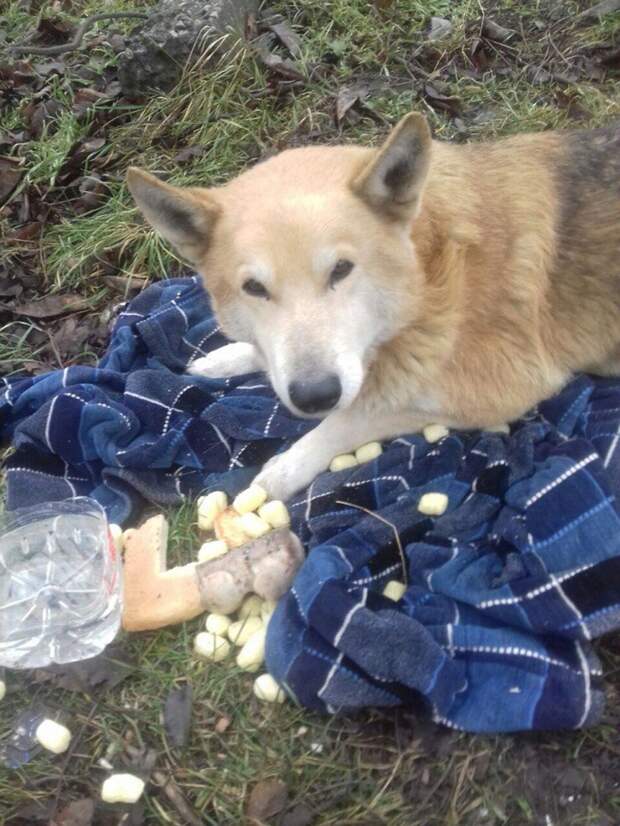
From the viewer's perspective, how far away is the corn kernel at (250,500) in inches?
115

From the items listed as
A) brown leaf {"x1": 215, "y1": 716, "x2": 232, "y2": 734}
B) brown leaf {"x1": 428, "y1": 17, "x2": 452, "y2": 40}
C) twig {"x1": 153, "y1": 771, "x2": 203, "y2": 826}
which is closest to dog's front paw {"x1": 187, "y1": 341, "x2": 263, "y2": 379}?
brown leaf {"x1": 215, "y1": 716, "x2": 232, "y2": 734}

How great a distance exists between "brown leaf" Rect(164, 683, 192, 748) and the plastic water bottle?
316 millimetres

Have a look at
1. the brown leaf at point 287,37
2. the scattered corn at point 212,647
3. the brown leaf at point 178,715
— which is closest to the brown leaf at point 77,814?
the brown leaf at point 178,715

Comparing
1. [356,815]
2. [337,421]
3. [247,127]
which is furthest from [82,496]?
[247,127]

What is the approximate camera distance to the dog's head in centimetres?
241

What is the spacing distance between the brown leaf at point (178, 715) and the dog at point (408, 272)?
0.85 metres

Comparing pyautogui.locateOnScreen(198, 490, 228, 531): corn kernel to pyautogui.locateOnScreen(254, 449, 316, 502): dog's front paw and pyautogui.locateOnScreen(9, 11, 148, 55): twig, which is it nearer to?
pyautogui.locateOnScreen(254, 449, 316, 502): dog's front paw

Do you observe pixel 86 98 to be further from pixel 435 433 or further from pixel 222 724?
pixel 222 724

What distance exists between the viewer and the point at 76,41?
5340 millimetres

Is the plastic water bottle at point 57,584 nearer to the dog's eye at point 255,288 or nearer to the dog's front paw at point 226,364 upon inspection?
the dog's front paw at point 226,364

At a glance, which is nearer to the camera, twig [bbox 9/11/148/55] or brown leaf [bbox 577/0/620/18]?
brown leaf [bbox 577/0/620/18]

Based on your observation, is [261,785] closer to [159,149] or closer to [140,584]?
[140,584]

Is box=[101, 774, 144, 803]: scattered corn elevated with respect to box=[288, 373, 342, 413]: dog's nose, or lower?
lower

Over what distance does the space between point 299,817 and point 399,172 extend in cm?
197
